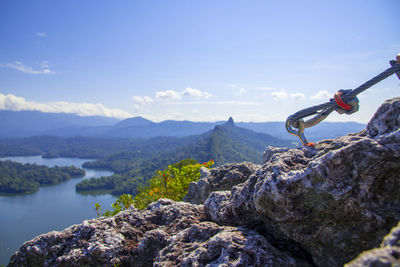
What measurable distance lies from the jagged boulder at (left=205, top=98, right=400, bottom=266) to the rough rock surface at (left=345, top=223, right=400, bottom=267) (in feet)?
3.21

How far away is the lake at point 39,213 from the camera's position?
5252cm

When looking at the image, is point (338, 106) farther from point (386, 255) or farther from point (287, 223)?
point (386, 255)

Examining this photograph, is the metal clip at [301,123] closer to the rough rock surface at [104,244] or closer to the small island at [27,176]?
the rough rock surface at [104,244]

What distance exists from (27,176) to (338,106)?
150292 mm

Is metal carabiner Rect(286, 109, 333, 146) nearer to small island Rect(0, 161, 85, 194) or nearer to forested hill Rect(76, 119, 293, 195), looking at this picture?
forested hill Rect(76, 119, 293, 195)

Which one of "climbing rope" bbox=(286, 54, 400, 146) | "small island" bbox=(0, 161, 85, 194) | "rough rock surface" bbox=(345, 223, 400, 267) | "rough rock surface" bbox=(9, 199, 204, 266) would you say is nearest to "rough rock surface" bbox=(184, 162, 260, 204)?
"rough rock surface" bbox=(9, 199, 204, 266)

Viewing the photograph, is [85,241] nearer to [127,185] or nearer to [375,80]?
[375,80]

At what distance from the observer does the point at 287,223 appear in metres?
2.65

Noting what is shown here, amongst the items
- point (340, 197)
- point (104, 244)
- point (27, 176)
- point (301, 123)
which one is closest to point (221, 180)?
point (104, 244)

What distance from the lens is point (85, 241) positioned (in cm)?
329

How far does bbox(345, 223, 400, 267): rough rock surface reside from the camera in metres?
1.28

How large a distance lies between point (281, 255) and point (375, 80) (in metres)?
1.99

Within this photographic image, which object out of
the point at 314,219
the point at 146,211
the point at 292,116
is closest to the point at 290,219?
the point at 314,219

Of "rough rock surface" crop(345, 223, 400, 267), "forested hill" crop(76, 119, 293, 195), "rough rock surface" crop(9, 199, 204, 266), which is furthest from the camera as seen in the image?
"forested hill" crop(76, 119, 293, 195)
